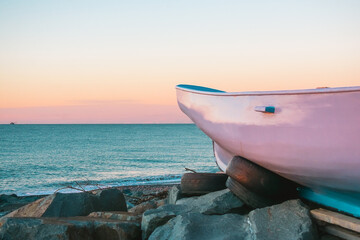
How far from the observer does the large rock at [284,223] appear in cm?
333

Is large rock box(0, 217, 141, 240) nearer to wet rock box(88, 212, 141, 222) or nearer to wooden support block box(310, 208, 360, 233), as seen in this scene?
wet rock box(88, 212, 141, 222)

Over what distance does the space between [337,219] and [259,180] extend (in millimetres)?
918

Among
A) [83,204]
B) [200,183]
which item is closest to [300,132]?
[200,183]

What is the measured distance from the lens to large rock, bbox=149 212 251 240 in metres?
3.47

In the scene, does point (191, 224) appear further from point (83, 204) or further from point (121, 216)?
point (83, 204)

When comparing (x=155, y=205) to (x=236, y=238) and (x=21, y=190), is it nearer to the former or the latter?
(x=236, y=238)

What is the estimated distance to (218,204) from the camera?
4199 mm

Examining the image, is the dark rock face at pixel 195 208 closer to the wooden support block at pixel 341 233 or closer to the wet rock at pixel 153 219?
the wet rock at pixel 153 219

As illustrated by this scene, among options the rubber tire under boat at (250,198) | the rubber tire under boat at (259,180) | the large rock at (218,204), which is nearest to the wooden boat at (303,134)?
the rubber tire under boat at (259,180)

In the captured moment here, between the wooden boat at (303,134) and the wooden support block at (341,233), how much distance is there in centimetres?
23

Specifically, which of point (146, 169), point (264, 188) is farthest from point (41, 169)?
point (264, 188)

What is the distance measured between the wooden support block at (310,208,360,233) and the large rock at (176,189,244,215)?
0.87 metres

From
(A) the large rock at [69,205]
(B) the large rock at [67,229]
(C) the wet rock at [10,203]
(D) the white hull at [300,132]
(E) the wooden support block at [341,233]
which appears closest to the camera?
(D) the white hull at [300,132]

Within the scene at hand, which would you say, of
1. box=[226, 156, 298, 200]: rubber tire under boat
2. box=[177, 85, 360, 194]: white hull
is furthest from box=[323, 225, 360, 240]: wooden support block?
box=[226, 156, 298, 200]: rubber tire under boat
